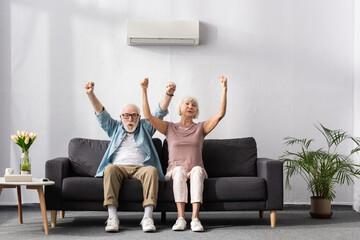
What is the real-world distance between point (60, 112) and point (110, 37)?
0.93 metres

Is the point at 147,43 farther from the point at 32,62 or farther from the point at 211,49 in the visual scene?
the point at 32,62

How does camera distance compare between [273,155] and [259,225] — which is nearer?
[259,225]

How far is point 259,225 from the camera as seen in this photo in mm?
4238

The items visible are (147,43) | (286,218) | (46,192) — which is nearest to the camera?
(46,192)

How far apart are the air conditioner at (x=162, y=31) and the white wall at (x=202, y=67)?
0.41 ft

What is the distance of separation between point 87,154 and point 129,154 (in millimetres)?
450

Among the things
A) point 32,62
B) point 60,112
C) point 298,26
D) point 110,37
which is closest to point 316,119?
point 298,26

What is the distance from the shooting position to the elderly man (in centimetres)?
398

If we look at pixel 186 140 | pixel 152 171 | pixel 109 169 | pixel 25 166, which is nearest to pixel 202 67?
pixel 186 140

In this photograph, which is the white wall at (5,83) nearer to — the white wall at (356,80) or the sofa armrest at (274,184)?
the sofa armrest at (274,184)

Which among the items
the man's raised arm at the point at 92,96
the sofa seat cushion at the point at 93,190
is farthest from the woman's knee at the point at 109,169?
the man's raised arm at the point at 92,96

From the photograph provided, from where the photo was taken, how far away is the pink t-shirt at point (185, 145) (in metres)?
4.41

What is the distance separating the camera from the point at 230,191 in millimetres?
4062

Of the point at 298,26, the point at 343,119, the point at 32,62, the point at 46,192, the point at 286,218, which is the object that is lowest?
the point at 286,218
